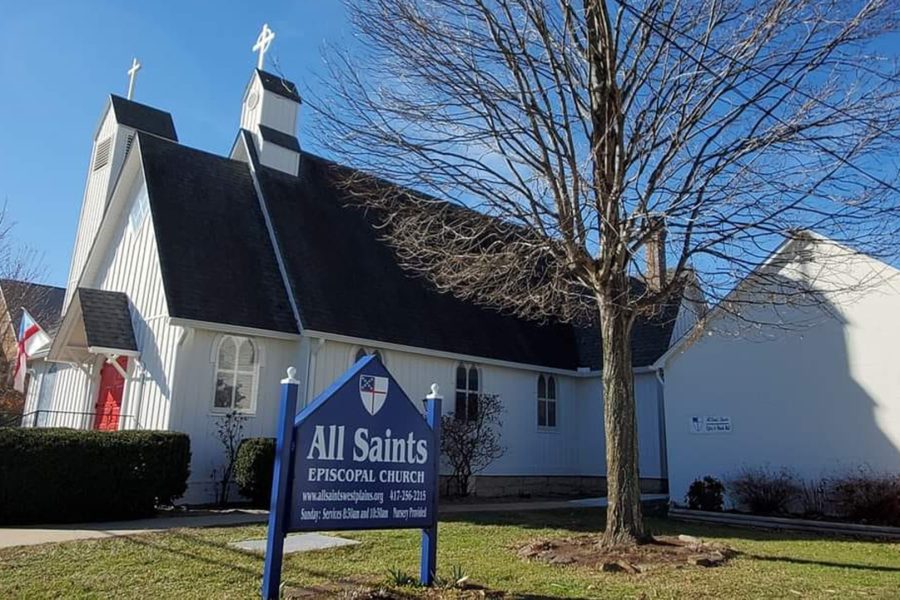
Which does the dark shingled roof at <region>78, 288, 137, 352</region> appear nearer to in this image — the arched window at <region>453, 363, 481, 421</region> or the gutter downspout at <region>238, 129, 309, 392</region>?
the gutter downspout at <region>238, 129, 309, 392</region>

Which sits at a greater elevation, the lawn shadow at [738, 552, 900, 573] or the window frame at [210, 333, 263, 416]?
the window frame at [210, 333, 263, 416]

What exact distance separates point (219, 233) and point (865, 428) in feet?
44.2

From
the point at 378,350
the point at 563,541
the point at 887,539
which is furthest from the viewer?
the point at 378,350

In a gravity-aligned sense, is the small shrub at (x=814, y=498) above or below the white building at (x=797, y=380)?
below

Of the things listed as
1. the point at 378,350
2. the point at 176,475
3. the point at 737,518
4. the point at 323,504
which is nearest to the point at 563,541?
the point at 323,504

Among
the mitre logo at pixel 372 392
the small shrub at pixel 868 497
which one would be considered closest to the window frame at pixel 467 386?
the small shrub at pixel 868 497

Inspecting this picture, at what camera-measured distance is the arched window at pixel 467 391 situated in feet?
59.2

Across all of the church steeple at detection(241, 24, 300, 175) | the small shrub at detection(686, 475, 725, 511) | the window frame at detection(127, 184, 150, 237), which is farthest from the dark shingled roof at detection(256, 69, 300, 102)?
the small shrub at detection(686, 475, 725, 511)

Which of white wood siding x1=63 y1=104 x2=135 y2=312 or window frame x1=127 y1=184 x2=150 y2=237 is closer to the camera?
window frame x1=127 y1=184 x2=150 y2=237

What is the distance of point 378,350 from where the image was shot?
1625 cm

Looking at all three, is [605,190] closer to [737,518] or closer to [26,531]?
[737,518]

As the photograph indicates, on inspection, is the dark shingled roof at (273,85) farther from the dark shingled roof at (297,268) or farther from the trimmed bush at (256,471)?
the trimmed bush at (256,471)

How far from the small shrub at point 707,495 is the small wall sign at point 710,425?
0.99 m

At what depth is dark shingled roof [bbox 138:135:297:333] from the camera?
14.0 meters
